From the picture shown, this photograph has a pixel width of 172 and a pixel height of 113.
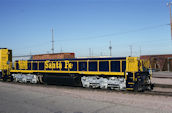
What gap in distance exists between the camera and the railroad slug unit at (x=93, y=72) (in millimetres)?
12406

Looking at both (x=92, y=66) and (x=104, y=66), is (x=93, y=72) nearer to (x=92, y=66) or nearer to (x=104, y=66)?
(x=92, y=66)

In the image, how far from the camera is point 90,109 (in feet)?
25.7

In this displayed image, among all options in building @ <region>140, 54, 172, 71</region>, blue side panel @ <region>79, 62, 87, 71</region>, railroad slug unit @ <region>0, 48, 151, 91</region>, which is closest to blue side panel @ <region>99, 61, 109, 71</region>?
railroad slug unit @ <region>0, 48, 151, 91</region>

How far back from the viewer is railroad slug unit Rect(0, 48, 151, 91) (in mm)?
12406

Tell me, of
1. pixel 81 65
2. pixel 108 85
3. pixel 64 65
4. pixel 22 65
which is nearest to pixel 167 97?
pixel 108 85

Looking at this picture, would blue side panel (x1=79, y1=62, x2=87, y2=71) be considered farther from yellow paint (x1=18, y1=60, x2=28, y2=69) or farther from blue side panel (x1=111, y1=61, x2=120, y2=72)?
yellow paint (x1=18, y1=60, x2=28, y2=69)

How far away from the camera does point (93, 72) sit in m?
13.8

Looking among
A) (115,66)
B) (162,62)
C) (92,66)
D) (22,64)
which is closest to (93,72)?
(92,66)

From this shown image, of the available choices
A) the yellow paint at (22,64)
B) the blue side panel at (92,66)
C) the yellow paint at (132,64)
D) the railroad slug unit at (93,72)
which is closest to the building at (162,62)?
the railroad slug unit at (93,72)

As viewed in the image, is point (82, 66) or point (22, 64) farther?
point (22, 64)

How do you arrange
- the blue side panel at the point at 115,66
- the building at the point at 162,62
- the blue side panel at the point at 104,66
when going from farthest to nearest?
A: 1. the building at the point at 162,62
2. the blue side panel at the point at 104,66
3. the blue side panel at the point at 115,66

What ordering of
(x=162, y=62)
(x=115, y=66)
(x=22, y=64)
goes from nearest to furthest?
(x=115, y=66), (x=22, y=64), (x=162, y=62)

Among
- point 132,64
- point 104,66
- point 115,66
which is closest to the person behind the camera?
point 132,64

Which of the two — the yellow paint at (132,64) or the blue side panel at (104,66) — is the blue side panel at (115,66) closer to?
the blue side panel at (104,66)
